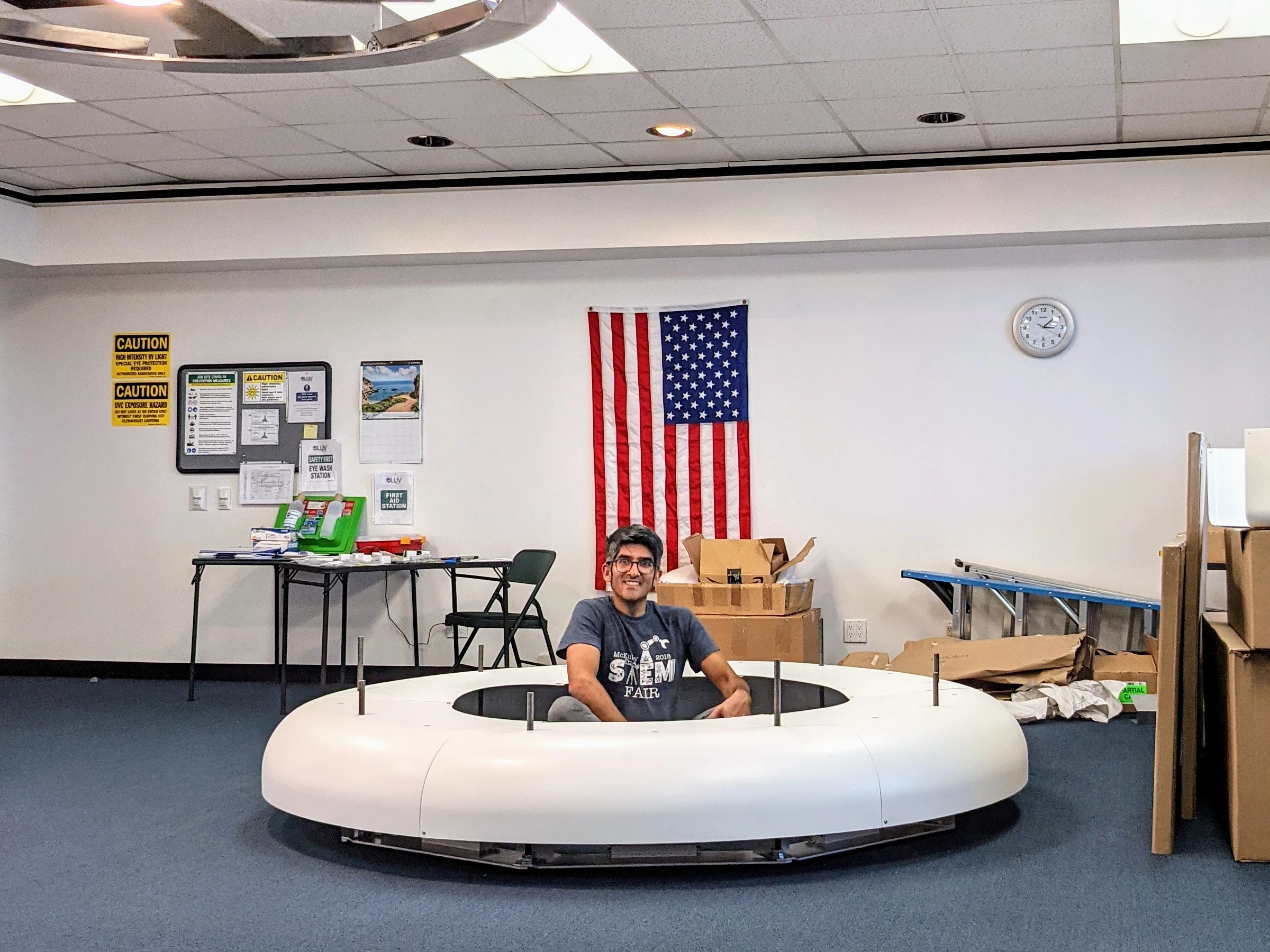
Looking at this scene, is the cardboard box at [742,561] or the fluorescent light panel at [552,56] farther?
the cardboard box at [742,561]

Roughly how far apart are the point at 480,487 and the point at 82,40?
482 cm

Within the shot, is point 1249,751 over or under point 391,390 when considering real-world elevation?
under

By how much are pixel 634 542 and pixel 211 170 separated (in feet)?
13.4

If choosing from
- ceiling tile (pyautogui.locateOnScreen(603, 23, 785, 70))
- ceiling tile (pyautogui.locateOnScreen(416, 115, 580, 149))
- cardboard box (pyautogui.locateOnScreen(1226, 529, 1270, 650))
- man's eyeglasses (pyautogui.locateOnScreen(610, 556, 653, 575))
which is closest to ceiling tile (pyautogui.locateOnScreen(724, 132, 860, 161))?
ceiling tile (pyautogui.locateOnScreen(416, 115, 580, 149))

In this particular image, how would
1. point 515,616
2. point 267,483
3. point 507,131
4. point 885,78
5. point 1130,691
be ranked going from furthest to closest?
point 267,483
point 515,616
point 507,131
point 1130,691
point 885,78

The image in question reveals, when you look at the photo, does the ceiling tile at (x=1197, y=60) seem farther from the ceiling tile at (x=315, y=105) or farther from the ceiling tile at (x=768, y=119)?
the ceiling tile at (x=315, y=105)

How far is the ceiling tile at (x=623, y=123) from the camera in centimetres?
618

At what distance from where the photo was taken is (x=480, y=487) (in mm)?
7816

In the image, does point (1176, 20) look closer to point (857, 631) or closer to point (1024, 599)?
point (1024, 599)

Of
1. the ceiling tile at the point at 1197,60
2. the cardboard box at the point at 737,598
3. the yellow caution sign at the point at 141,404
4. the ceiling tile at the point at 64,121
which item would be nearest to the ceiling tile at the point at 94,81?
the ceiling tile at the point at 64,121

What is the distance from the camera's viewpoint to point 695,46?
522 centimetres

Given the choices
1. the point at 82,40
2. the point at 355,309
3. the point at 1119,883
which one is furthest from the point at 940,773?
the point at 355,309

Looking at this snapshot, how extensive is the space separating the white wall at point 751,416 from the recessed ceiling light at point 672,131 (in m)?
1.13

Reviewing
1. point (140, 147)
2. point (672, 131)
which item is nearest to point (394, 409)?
point (140, 147)
